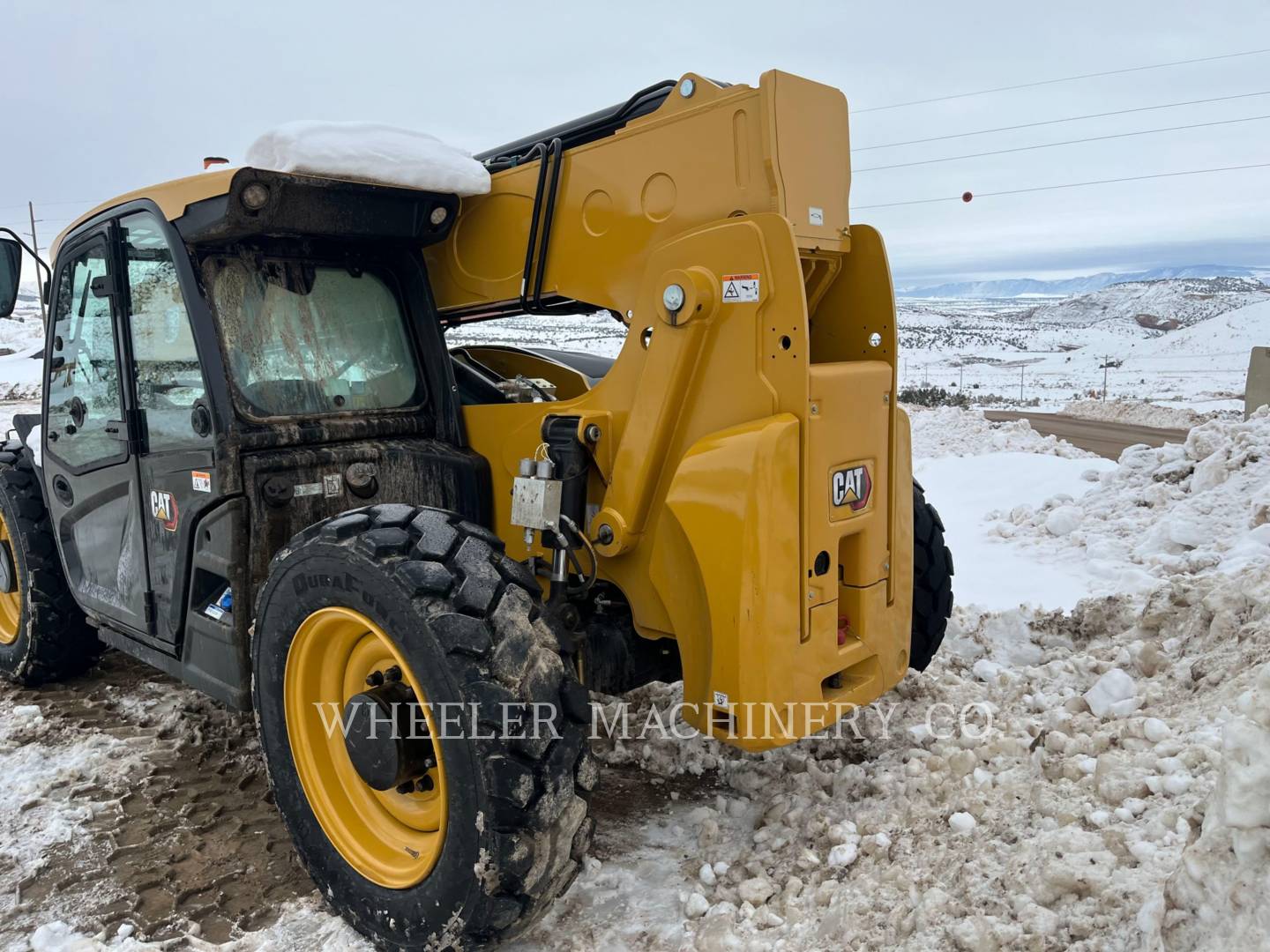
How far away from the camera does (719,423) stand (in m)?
2.92

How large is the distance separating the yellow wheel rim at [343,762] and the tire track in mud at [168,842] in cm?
40

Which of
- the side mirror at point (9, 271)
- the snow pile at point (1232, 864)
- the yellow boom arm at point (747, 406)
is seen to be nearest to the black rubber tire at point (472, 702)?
the yellow boom arm at point (747, 406)

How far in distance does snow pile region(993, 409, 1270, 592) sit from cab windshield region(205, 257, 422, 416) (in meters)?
4.04

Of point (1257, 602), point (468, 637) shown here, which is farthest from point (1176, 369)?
point (468, 637)

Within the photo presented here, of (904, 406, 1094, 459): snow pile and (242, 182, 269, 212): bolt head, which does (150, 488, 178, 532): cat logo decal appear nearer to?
(242, 182, 269, 212): bolt head

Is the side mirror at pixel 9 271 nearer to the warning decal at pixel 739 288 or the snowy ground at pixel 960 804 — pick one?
the snowy ground at pixel 960 804

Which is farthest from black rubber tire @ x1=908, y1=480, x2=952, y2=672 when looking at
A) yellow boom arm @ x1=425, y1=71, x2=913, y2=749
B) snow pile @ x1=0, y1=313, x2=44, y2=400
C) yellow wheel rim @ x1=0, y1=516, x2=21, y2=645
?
snow pile @ x1=0, y1=313, x2=44, y2=400

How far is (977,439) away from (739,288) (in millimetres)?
10134

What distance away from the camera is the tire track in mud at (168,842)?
3.08 metres

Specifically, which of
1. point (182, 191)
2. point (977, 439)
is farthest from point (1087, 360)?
point (182, 191)

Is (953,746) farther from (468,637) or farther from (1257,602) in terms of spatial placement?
(468,637)

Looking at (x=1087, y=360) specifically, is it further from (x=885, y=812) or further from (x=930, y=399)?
(x=885, y=812)

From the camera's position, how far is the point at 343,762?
10.0ft

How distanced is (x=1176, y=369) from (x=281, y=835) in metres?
45.5
